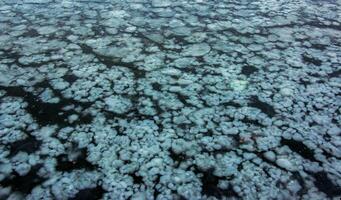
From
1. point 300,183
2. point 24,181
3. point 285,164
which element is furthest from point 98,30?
point 300,183

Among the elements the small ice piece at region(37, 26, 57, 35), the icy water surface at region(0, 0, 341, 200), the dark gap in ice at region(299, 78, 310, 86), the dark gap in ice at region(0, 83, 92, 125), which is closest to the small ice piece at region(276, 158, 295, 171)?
the icy water surface at region(0, 0, 341, 200)

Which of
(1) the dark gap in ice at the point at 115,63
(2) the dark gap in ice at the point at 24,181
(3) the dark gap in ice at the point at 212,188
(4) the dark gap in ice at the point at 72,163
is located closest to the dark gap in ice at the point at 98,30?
(1) the dark gap in ice at the point at 115,63

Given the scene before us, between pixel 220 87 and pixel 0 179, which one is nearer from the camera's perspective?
pixel 0 179

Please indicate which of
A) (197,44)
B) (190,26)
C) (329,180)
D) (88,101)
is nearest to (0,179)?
(88,101)

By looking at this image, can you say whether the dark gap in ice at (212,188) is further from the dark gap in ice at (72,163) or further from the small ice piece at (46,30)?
the small ice piece at (46,30)

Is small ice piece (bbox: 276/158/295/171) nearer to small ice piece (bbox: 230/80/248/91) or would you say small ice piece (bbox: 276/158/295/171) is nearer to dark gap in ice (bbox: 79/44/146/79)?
small ice piece (bbox: 230/80/248/91)

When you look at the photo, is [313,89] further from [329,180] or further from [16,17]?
[16,17]
